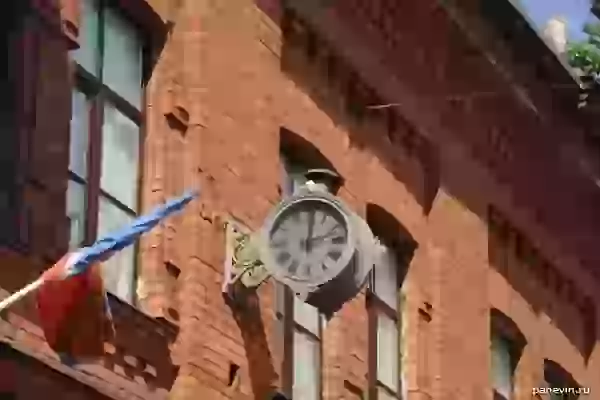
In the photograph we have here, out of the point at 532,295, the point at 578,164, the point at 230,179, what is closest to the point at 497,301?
the point at 532,295

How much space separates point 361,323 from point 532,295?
4.59 metres

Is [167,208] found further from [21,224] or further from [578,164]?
[578,164]

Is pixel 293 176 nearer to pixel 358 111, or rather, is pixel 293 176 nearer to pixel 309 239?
pixel 358 111

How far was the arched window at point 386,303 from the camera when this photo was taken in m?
16.2

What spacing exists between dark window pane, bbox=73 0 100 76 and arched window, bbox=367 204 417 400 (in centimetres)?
423

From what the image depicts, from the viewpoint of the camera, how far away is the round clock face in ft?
43.5

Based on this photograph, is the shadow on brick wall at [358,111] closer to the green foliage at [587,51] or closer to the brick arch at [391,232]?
the brick arch at [391,232]

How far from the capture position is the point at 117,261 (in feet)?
41.8

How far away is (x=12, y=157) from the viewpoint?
11227 millimetres

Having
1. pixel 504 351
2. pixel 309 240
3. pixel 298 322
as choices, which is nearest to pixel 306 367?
pixel 298 322

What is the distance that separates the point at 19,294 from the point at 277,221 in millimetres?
3409

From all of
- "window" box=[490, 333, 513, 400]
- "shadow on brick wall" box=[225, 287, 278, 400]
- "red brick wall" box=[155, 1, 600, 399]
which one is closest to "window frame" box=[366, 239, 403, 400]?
"red brick wall" box=[155, 1, 600, 399]

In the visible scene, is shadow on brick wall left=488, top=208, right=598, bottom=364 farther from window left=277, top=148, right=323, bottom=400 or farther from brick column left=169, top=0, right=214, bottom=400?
brick column left=169, top=0, right=214, bottom=400

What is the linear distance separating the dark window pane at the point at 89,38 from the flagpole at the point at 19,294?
2.39 m
